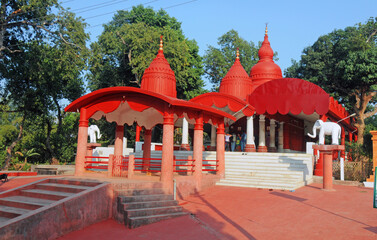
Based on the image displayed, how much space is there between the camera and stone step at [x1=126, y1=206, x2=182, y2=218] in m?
8.11

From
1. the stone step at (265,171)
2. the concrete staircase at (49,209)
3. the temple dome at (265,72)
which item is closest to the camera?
Answer: the concrete staircase at (49,209)

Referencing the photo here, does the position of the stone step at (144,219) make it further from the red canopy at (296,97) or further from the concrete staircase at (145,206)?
the red canopy at (296,97)

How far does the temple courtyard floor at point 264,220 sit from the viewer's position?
23.9ft

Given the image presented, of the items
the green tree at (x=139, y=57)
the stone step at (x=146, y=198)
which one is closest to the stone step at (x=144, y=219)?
the stone step at (x=146, y=198)

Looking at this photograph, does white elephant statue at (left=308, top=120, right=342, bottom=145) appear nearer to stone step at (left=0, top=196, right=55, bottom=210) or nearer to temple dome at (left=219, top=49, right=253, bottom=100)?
temple dome at (left=219, top=49, right=253, bottom=100)

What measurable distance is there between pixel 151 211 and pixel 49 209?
8.28 feet

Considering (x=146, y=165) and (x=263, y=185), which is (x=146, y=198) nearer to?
(x=146, y=165)

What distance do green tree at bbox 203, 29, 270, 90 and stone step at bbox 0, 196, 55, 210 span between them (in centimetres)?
3161

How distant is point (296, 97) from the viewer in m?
18.0

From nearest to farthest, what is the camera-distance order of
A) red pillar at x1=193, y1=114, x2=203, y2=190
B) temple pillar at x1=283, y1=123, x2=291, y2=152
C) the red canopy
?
1. red pillar at x1=193, y1=114, x2=203, y2=190
2. the red canopy
3. temple pillar at x1=283, y1=123, x2=291, y2=152

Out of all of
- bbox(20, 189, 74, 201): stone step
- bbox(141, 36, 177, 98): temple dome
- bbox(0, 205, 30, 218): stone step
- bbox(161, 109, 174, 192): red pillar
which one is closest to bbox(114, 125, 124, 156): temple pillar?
bbox(141, 36, 177, 98): temple dome

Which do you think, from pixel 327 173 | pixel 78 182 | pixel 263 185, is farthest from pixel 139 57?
pixel 78 182

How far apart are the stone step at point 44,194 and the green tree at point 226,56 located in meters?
31.2

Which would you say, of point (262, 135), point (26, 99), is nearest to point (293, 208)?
point (262, 135)
